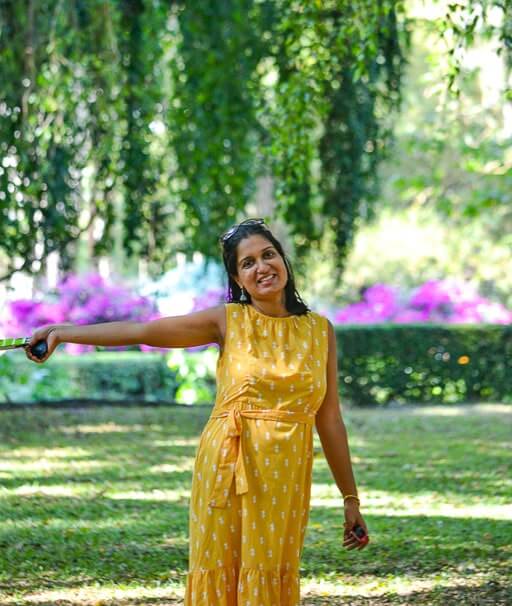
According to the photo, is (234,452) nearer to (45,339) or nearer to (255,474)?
(255,474)

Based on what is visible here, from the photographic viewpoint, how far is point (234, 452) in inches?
138

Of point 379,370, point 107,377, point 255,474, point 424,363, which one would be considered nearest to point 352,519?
point 255,474

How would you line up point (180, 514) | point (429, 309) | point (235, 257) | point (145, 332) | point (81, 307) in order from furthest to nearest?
point (429, 309) < point (81, 307) < point (180, 514) < point (235, 257) < point (145, 332)

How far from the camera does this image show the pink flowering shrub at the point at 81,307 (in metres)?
14.0

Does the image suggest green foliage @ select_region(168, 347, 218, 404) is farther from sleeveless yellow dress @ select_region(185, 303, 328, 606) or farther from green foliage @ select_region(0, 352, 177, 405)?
sleeveless yellow dress @ select_region(185, 303, 328, 606)

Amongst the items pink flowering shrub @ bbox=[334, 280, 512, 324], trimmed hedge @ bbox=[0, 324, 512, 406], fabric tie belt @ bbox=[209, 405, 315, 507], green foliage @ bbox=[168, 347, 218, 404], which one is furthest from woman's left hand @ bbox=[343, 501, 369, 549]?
pink flowering shrub @ bbox=[334, 280, 512, 324]

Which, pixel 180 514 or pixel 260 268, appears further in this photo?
pixel 180 514

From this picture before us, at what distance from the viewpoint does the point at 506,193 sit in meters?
15.7

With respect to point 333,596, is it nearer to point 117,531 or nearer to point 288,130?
point 117,531

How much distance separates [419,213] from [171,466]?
20.0m

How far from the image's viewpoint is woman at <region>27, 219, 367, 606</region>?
346 cm

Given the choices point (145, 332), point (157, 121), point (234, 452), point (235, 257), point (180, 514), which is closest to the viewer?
point (234, 452)

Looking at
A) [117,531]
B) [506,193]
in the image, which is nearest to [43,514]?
[117,531]

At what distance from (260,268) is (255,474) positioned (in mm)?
618
